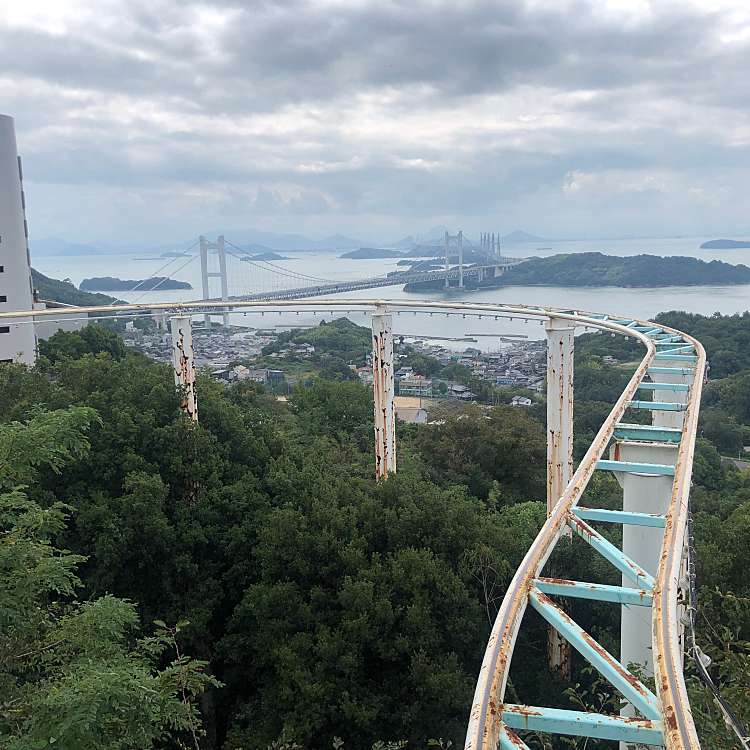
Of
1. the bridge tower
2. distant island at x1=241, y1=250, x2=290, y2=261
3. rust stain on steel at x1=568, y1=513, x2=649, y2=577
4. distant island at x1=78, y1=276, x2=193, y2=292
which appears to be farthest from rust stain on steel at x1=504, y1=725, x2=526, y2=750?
distant island at x1=78, y1=276, x2=193, y2=292

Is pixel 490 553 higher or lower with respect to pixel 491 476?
higher

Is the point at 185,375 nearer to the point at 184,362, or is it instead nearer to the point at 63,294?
the point at 184,362

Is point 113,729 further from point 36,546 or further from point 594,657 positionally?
point 594,657

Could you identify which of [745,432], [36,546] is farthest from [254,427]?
[745,432]

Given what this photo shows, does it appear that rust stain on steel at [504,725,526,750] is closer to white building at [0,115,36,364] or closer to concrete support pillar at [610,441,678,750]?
concrete support pillar at [610,441,678,750]

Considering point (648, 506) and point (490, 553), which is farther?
point (490, 553)

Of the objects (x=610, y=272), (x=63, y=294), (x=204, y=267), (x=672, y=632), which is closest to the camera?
(x=672, y=632)

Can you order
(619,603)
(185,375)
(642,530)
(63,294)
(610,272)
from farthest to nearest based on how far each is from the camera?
(63,294)
(610,272)
(185,375)
(642,530)
(619,603)

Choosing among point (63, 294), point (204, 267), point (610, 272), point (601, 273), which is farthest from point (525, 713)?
point (204, 267)
